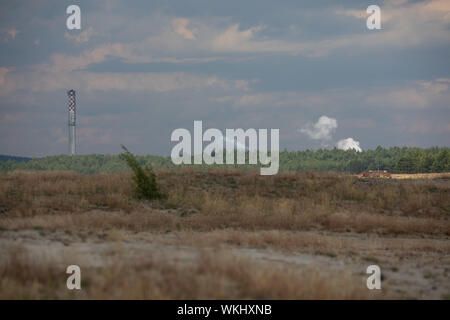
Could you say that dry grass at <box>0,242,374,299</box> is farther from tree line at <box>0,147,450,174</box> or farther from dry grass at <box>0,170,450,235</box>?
tree line at <box>0,147,450,174</box>

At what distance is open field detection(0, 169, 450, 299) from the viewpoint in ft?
27.1

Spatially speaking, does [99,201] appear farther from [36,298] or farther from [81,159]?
[81,159]

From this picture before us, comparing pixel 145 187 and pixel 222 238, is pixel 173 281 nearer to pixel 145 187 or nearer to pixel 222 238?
pixel 222 238

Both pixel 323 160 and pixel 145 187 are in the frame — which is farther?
pixel 323 160

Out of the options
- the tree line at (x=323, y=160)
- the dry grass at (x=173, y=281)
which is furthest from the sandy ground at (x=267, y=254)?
the tree line at (x=323, y=160)

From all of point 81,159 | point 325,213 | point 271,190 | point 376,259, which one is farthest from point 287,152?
point 376,259

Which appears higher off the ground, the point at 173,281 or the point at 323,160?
the point at 323,160

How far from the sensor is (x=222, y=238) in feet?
46.4

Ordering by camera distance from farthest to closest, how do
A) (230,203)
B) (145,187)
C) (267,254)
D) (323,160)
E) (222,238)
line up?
(323,160) → (145,187) → (230,203) → (222,238) → (267,254)

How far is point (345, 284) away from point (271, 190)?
64.6 ft

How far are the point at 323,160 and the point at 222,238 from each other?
292ft

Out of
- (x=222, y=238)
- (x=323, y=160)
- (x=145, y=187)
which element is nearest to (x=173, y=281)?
(x=222, y=238)
